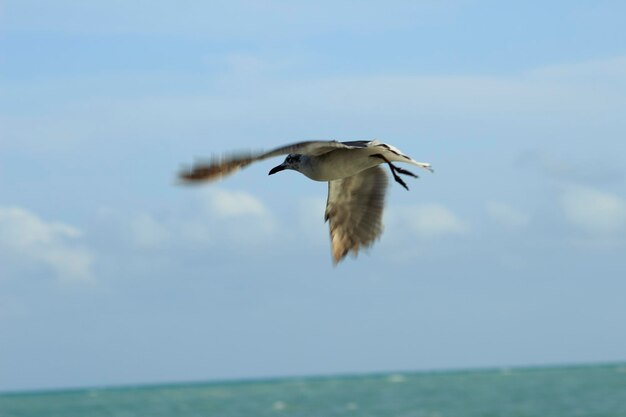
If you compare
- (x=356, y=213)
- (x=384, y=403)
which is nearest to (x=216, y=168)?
(x=356, y=213)

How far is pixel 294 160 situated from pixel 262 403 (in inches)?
Result: 2263

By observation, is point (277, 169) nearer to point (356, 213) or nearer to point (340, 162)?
point (340, 162)

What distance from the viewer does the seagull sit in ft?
33.8

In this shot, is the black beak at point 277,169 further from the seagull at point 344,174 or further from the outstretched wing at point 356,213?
the outstretched wing at point 356,213

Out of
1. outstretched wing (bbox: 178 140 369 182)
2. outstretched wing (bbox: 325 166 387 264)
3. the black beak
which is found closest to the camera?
outstretched wing (bbox: 178 140 369 182)

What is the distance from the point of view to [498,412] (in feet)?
183

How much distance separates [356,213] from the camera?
14.1m

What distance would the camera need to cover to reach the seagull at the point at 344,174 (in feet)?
33.8

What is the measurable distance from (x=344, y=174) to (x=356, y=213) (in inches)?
72.1

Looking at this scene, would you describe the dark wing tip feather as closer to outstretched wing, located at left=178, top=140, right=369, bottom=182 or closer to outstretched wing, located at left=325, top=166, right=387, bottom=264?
outstretched wing, located at left=178, top=140, right=369, bottom=182

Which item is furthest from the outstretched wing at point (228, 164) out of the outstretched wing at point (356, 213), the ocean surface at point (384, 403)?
the ocean surface at point (384, 403)

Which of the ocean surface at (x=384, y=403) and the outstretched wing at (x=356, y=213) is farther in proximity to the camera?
the ocean surface at (x=384, y=403)

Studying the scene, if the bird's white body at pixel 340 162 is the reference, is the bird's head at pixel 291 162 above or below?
above

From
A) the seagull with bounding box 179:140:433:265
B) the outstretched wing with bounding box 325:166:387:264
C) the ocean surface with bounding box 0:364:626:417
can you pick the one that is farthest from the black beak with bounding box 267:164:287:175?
the ocean surface with bounding box 0:364:626:417
